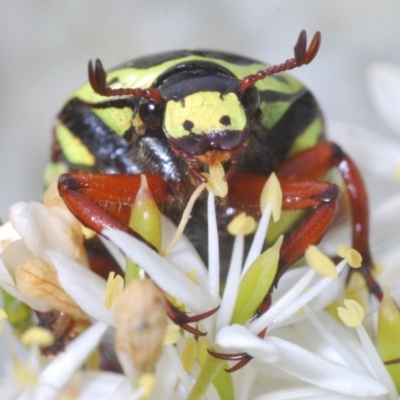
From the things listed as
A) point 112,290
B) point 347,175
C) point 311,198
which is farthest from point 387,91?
point 112,290

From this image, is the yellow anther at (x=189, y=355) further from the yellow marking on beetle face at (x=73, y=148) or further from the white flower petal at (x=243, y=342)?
the yellow marking on beetle face at (x=73, y=148)

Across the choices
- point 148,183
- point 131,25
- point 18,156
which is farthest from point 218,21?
point 148,183

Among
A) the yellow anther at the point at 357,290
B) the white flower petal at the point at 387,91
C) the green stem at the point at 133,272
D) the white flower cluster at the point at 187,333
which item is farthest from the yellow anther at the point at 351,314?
the white flower petal at the point at 387,91

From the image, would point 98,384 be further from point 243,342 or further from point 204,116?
point 204,116

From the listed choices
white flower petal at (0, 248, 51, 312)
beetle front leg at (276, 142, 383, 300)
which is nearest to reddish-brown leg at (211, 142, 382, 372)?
beetle front leg at (276, 142, 383, 300)

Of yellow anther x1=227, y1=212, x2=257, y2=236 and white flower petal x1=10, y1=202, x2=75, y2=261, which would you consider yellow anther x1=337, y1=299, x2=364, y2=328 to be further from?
white flower petal x1=10, y1=202, x2=75, y2=261

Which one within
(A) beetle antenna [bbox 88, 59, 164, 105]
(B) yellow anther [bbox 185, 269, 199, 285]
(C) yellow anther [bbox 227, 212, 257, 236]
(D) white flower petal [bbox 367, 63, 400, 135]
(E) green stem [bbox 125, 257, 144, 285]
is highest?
(A) beetle antenna [bbox 88, 59, 164, 105]

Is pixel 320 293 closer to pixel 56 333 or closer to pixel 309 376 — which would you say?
pixel 309 376
